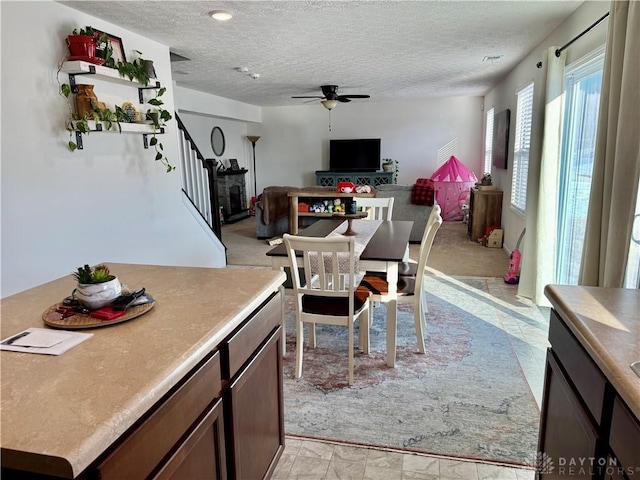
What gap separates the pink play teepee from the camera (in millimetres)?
7918

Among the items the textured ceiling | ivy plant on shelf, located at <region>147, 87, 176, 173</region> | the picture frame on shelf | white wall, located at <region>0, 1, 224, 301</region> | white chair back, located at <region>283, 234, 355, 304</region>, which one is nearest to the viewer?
white chair back, located at <region>283, 234, 355, 304</region>

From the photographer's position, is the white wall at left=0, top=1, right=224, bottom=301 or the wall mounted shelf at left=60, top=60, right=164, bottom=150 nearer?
the white wall at left=0, top=1, right=224, bottom=301

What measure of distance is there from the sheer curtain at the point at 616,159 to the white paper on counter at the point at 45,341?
2155 mm

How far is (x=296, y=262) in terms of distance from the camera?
2.55m

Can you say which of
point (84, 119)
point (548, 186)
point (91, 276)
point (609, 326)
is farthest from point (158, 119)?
point (609, 326)

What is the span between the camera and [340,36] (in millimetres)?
3811

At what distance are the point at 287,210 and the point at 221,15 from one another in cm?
369

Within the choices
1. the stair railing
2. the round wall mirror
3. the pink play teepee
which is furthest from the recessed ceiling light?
the pink play teepee

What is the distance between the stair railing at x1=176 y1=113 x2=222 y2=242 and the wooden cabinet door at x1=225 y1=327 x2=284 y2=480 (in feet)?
10.6

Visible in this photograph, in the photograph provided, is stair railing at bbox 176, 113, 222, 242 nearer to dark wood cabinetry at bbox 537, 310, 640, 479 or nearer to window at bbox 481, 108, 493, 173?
dark wood cabinetry at bbox 537, 310, 640, 479

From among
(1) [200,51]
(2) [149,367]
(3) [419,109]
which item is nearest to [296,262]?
(2) [149,367]

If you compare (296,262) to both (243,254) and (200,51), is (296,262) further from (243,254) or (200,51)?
(243,254)

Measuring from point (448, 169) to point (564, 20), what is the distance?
449cm

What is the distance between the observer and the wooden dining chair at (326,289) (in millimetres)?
2322
